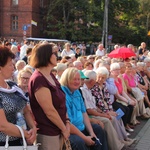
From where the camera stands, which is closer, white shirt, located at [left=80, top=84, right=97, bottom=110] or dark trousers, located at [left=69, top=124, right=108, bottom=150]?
dark trousers, located at [left=69, top=124, right=108, bottom=150]

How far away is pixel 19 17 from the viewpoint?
42.6m

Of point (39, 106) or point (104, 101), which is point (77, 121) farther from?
point (104, 101)

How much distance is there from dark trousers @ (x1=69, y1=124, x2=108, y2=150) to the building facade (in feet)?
123

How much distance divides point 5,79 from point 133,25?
49755 millimetres

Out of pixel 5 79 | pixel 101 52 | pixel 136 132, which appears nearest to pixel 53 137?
pixel 5 79

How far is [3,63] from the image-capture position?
318cm

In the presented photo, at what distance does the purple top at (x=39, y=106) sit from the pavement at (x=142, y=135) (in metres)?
2.92

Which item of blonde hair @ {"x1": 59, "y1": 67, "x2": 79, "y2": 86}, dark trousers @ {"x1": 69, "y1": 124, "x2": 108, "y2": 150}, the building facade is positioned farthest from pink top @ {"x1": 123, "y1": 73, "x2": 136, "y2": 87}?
the building facade

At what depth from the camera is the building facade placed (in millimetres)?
42000

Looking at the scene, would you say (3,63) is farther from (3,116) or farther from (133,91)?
(133,91)

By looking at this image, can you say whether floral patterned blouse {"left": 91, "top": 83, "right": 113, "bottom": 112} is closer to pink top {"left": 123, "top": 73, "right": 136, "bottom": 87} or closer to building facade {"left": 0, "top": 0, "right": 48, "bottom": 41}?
pink top {"left": 123, "top": 73, "right": 136, "bottom": 87}

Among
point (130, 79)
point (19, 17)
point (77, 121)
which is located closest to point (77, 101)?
point (77, 121)

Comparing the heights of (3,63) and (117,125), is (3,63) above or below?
above

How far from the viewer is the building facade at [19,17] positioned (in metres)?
42.0
